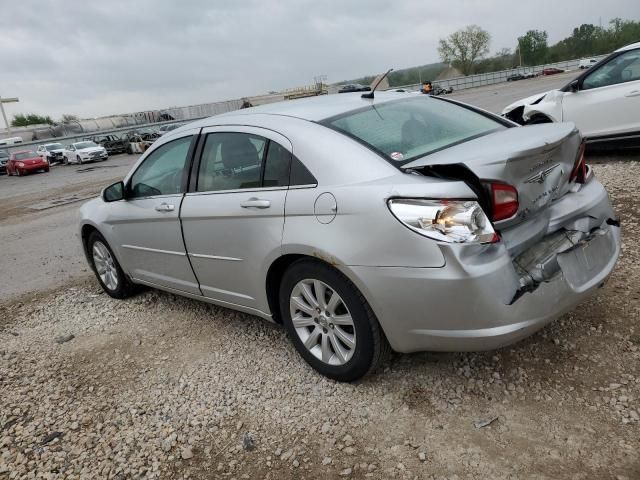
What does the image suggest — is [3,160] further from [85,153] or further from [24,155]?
[85,153]

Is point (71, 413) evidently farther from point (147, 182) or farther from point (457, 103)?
point (457, 103)

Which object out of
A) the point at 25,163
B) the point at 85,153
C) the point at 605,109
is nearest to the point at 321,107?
the point at 605,109

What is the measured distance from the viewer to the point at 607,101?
7.00 m

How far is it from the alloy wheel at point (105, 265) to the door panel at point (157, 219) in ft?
1.25

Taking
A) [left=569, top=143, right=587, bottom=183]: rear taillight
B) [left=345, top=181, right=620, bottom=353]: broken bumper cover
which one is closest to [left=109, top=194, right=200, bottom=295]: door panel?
[left=345, top=181, right=620, bottom=353]: broken bumper cover

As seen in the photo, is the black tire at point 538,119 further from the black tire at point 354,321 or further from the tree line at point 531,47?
the tree line at point 531,47

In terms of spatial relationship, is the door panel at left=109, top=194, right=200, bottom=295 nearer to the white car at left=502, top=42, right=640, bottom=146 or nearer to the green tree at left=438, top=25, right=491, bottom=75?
the white car at left=502, top=42, right=640, bottom=146

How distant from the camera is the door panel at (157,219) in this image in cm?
378

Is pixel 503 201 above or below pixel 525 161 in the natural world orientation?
below

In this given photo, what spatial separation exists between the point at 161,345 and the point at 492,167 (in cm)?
278

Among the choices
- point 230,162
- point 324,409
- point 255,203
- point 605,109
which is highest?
point 230,162

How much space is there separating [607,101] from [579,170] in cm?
482

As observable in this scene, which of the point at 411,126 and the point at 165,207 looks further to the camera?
the point at 165,207

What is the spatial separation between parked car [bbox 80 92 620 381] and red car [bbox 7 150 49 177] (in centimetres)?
2954
